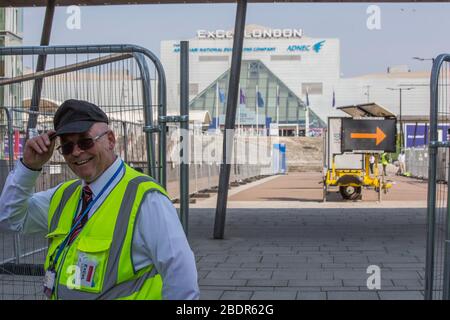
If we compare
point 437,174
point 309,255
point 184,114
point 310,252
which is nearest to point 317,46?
point 310,252

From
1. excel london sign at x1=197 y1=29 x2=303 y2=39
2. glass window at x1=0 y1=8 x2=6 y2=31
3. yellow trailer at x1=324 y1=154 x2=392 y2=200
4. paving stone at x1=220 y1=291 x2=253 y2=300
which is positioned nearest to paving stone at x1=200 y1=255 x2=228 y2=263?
paving stone at x1=220 y1=291 x2=253 y2=300

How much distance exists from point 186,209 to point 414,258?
464cm

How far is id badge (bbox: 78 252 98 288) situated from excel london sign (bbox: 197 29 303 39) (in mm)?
110770

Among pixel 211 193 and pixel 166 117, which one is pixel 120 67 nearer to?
pixel 166 117

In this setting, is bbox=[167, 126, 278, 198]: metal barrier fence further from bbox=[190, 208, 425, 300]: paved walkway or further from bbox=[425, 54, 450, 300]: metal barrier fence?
bbox=[425, 54, 450, 300]: metal barrier fence

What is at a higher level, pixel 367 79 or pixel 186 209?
pixel 367 79

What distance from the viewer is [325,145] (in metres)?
20.4

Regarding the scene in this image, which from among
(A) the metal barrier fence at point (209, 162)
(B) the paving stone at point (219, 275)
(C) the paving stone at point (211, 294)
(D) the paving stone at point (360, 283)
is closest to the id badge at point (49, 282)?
(C) the paving stone at point (211, 294)

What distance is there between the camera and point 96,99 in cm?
578

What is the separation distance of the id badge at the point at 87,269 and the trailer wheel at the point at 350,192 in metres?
17.3

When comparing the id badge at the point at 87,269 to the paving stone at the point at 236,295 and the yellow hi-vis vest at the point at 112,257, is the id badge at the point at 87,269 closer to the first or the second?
the yellow hi-vis vest at the point at 112,257

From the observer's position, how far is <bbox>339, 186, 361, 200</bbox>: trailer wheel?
19658 mm

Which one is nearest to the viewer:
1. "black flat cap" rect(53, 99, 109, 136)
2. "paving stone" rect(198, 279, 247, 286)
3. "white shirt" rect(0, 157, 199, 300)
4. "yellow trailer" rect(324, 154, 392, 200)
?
"white shirt" rect(0, 157, 199, 300)
